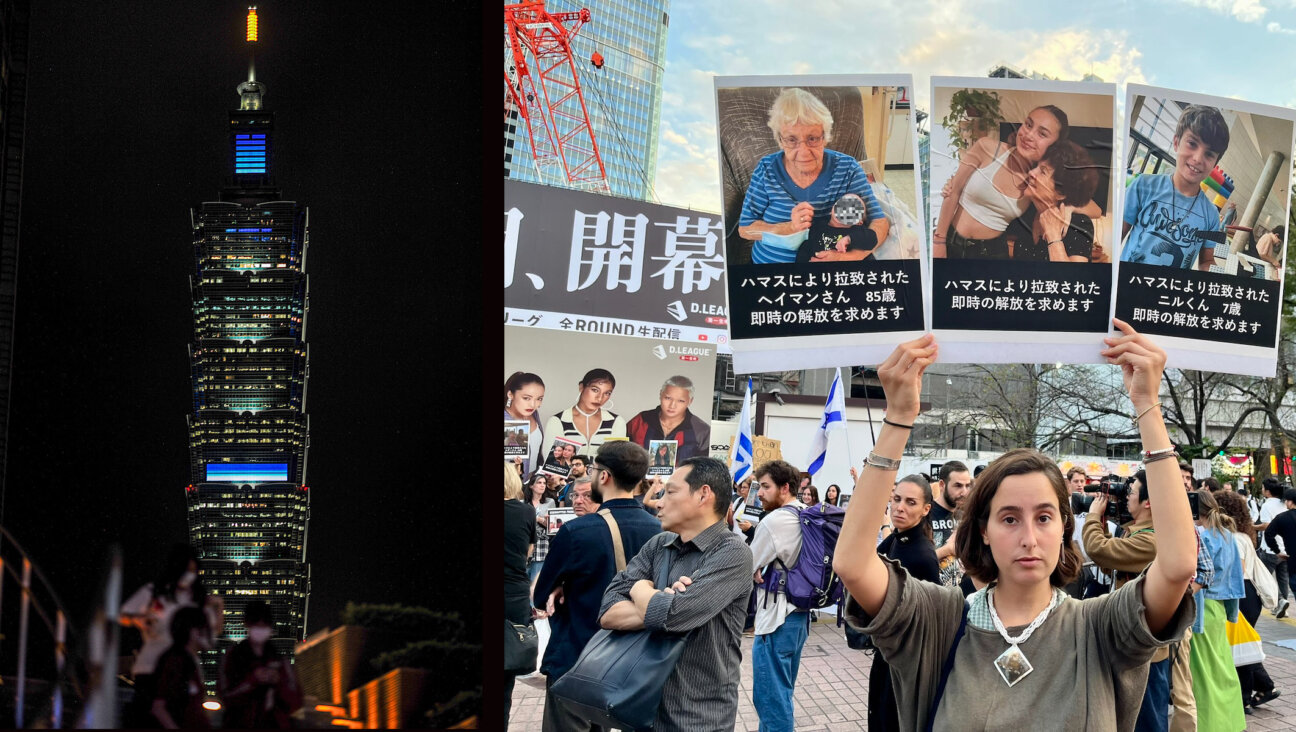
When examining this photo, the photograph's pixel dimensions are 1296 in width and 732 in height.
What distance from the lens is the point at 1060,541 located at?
1.85m

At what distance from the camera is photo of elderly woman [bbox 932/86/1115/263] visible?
2.53m

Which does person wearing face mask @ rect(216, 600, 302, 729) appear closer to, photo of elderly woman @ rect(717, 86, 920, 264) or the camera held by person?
the camera held by person

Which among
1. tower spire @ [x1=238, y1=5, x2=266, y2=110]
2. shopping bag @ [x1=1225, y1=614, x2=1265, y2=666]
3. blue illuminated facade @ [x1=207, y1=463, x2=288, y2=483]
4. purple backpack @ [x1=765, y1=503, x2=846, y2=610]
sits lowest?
shopping bag @ [x1=1225, y1=614, x2=1265, y2=666]

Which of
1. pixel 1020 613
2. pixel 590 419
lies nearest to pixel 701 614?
pixel 1020 613

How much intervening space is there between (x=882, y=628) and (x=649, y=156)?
9602 centimetres

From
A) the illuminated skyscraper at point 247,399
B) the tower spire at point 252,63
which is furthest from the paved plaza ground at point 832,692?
the illuminated skyscraper at point 247,399

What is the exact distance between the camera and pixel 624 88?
319 feet

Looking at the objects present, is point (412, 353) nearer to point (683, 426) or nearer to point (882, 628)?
point (683, 426)

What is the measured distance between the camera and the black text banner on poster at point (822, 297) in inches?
97.8

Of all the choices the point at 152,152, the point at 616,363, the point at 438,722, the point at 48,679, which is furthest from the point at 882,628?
the point at 152,152

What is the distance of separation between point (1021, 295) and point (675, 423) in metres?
Result: 6.23

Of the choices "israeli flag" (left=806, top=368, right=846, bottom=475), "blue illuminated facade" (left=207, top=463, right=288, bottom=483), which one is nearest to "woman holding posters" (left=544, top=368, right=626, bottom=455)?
"israeli flag" (left=806, top=368, right=846, bottom=475)

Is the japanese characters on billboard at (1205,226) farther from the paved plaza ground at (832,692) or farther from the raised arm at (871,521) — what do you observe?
the paved plaza ground at (832,692)

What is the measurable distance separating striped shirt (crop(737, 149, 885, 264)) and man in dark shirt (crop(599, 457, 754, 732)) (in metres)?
1.11
